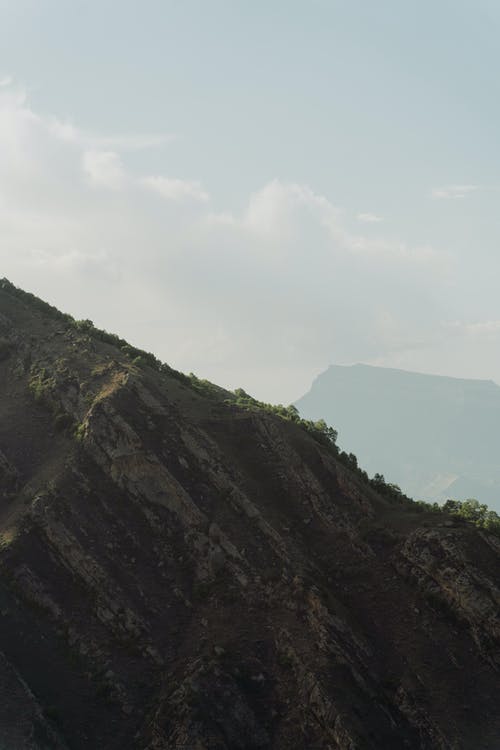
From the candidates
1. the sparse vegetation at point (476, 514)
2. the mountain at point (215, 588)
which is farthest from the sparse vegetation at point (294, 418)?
the sparse vegetation at point (476, 514)

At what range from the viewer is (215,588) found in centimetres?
4466

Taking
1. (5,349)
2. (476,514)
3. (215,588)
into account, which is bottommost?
(215,588)

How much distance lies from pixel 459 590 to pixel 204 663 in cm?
1838

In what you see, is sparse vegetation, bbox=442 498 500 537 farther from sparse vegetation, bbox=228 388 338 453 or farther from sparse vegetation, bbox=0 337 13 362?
sparse vegetation, bbox=0 337 13 362

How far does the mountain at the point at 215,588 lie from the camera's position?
122 feet

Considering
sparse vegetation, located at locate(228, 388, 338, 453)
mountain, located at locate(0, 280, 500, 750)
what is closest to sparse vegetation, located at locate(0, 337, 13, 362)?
mountain, located at locate(0, 280, 500, 750)

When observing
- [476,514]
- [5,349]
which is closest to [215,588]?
[476,514]

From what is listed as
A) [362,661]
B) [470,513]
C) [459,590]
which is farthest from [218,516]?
[470,513]

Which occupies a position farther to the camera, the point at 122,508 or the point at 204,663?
the point at 122,508

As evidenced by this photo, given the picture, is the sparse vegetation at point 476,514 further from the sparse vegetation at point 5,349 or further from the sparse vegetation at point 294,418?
the sparse vegetation at point 5,349

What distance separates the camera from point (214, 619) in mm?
42625

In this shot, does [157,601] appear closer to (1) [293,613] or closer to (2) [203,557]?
(2) [203,557]

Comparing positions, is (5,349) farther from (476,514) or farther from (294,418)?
(476,514)

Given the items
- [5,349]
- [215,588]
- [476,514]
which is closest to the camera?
[215,588]
